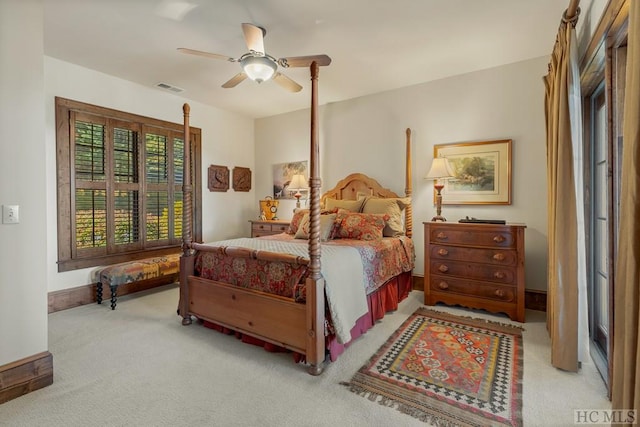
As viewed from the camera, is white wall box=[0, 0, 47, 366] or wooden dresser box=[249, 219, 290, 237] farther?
wooden dresser box=[249, 219, 290, 237]

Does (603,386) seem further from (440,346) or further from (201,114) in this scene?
(201,114)

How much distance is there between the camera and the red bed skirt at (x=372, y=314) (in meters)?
2.33

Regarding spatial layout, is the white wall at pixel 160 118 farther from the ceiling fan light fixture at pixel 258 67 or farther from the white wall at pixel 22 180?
the ceiling fan light fixture at pixel 258 67

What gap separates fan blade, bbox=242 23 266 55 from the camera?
227 cm

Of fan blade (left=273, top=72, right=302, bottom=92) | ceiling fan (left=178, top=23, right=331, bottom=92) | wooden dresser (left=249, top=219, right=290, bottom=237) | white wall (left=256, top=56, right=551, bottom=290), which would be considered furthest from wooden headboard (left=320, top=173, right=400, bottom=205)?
ceiling fan (left=178, top=23, right=331, bottom=92)

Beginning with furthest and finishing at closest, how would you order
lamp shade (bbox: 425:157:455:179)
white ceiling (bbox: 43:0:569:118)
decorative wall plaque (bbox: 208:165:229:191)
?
1. decorative wall plaque (bbox: 208:165:229:191)
2. lamp shade (bbox: 425:157:455:179)
3. white ceiling (bbox: 43:0:569:118)

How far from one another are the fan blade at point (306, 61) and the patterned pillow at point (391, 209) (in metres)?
2.02

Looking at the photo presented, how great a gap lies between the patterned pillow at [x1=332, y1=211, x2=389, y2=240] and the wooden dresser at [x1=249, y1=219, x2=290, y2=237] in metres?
1.39

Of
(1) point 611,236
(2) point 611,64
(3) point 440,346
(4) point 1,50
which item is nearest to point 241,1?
(4) point 1,50

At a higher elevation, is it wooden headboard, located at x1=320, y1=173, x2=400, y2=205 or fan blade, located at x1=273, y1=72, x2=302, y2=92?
fan blade, located at x1=273, y1=72, x2=302, y2=92

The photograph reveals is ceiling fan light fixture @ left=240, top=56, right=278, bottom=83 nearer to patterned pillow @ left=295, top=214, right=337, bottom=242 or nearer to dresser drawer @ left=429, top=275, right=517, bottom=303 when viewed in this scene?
patterned pillow @ left=295, top=214, right=337, bottom=242

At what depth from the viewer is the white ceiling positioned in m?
2.47

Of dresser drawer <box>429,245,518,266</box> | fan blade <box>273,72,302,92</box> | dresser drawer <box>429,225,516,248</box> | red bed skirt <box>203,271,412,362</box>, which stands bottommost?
red bed skirt <box>203,271,412,362</box>

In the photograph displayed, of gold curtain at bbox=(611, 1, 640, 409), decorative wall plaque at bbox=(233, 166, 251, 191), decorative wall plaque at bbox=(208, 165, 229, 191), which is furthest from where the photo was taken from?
decorative wall plaque at bbox=(233, 166, 251, 191)
